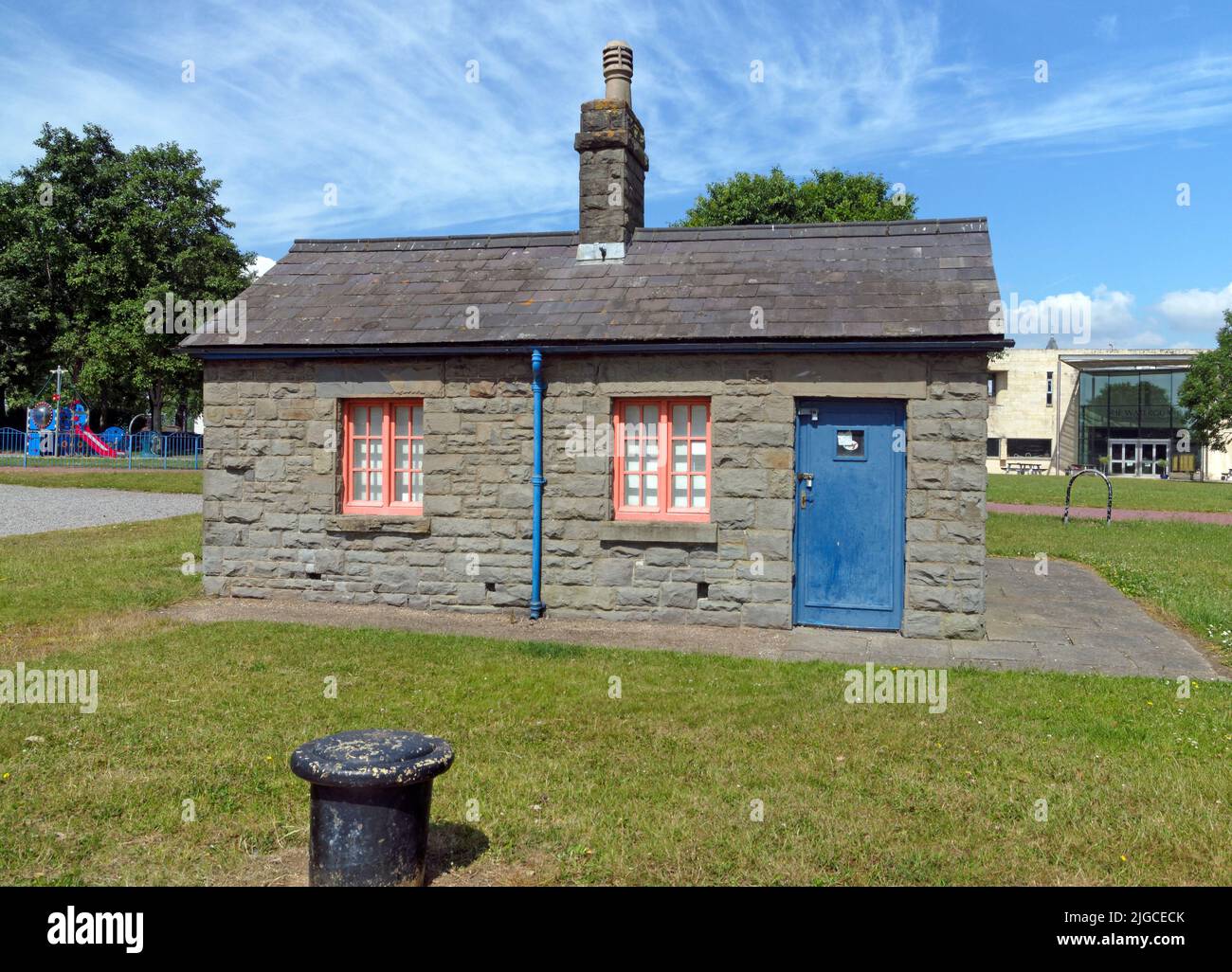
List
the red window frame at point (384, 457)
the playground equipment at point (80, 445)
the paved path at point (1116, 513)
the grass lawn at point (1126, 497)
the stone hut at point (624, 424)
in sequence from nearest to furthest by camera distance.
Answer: the stone hut at point (624, 424) → the red window frame at point (384, 457) → the paved path at point (1116, 513) → the grass lawn at point (1126, 497) → the playground equipment at point (80, 445)

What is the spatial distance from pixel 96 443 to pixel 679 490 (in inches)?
1433

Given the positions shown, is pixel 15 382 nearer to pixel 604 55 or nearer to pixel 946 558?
pixel 604 55

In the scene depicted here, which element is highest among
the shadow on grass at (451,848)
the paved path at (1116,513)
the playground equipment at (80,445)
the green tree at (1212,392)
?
the green tree at (1212,392)

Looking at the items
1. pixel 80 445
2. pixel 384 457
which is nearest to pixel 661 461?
pixel 384 457

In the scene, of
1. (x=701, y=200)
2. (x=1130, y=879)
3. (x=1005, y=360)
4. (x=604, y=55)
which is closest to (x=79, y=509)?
(x=604, y=55)

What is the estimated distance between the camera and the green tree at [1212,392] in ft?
177

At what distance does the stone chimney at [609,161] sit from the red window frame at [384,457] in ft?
9.89

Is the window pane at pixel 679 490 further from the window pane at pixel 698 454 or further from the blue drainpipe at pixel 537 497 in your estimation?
the blue drainpipe at pixel 537 497

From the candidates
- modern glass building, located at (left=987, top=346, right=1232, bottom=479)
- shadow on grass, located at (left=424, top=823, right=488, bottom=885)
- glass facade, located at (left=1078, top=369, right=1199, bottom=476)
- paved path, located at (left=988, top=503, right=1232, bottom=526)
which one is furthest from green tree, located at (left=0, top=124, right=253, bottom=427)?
glass facade, located at (left=1078, top=369, right=1199, bottom=476)

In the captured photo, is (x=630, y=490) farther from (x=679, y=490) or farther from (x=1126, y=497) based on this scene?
(x=1126, y=497)

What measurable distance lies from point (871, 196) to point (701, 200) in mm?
6787

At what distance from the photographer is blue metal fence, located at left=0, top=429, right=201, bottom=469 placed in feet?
112

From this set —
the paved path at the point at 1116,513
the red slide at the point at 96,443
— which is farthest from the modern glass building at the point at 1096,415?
the red slide at the point at 96,443

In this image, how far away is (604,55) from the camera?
451 inches
